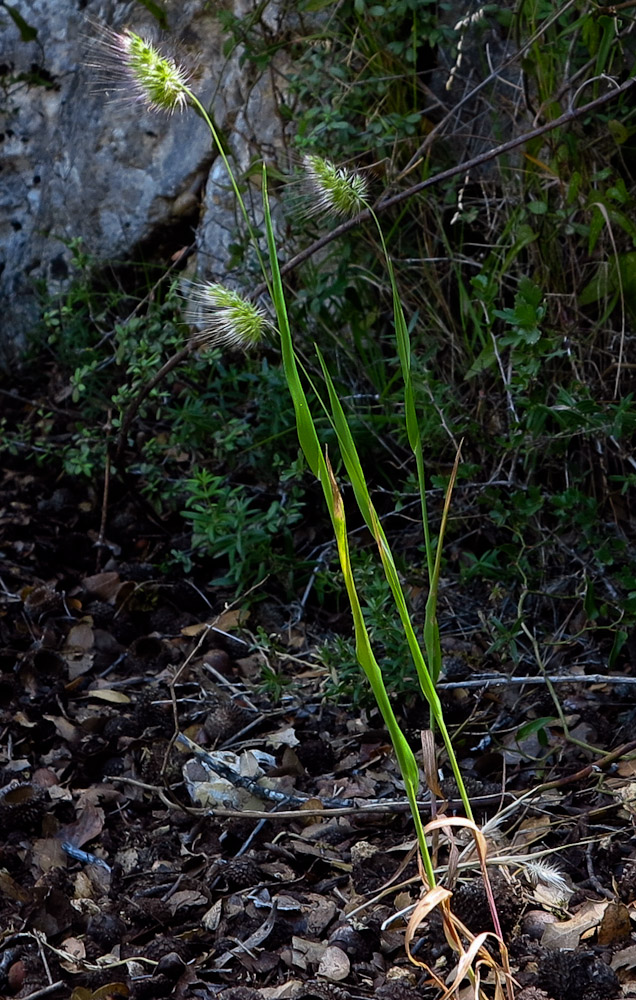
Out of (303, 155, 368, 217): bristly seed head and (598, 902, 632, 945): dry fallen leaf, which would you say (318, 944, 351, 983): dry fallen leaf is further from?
(303, 155, 368, 217): bristly seed head

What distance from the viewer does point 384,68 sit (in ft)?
8.25

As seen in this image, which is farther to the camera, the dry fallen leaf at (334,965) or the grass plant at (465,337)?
the grass plant at (465,337)

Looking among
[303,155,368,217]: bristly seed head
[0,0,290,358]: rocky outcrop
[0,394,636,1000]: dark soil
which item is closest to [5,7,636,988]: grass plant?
[0,394,636,1000]: dark soil

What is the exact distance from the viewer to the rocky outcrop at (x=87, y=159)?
Result: 3254mm

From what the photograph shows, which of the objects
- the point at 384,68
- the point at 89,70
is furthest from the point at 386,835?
the point at 89,70

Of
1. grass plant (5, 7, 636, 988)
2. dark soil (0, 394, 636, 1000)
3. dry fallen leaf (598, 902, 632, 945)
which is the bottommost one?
dark soil (0, 394, 636, 1000)

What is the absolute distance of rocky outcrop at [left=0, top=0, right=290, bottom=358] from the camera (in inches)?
128

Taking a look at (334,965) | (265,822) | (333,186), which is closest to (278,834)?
(265,822)

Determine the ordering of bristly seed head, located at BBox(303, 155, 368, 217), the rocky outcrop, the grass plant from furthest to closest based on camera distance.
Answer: the rocky outcrop → the grass plant → bristly seed head, located at BBox(303, 155, 368, 217)

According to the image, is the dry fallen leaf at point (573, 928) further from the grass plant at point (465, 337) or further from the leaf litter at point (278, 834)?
the grass plant at point (465, 337)

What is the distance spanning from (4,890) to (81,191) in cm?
254

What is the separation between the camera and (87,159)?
11.5 ft

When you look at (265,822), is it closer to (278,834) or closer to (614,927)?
(278,834)

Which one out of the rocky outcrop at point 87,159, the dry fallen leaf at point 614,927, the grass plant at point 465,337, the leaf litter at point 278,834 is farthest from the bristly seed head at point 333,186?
the rocky outcrop at point 87,159
